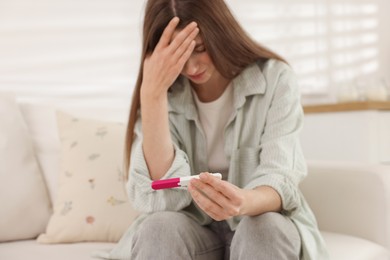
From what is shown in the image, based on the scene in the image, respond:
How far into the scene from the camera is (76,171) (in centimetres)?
147

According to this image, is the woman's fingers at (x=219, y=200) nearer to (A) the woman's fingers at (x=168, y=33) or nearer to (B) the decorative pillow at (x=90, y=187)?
(A) the woman's fingers at (x=168, y=33)

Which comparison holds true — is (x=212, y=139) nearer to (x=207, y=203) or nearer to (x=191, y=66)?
(x=191, y=66)

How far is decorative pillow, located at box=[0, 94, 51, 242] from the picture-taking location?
4.66ft

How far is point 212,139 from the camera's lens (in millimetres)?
1281

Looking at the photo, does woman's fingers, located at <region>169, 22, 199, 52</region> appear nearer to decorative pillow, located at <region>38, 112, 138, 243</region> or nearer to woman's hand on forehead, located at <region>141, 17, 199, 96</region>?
woman's hand on forehead, located at <region>141, 17, 199, 96</region>

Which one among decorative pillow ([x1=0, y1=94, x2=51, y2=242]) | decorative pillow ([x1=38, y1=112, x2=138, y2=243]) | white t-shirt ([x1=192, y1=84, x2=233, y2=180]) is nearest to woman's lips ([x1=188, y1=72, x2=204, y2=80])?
white t-shirt ([x1=192, y1=84, x2=233, y2=180])

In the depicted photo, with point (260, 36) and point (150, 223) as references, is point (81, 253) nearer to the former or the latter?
point (150, 223)

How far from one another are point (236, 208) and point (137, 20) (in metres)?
1.20

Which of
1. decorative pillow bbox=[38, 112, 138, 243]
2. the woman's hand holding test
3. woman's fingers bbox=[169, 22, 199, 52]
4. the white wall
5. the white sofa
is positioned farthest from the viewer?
the white wall

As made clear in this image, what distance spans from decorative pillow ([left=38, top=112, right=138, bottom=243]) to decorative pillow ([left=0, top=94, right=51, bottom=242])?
0.20 ft

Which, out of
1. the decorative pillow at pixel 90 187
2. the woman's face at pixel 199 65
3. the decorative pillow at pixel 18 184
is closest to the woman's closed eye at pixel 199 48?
the woman's face at pixel 199 65

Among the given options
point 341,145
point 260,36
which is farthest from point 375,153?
point 260,36

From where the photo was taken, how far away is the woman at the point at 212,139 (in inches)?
39.4

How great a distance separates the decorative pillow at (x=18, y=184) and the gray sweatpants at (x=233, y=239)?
0.53 meters
